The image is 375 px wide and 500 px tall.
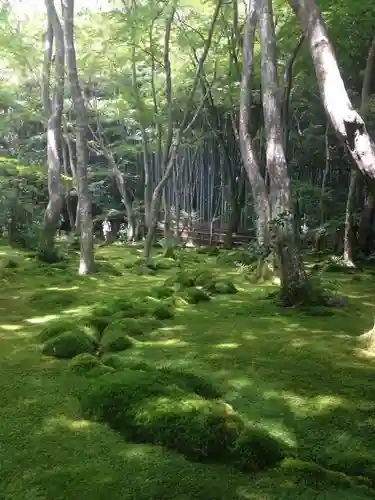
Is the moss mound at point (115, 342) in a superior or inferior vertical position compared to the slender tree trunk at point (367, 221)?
inferior

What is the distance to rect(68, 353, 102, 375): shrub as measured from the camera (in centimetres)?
418

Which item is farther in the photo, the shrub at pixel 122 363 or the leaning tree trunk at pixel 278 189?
the leaning tree trunk at pixel 278 189

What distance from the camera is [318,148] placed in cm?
1444

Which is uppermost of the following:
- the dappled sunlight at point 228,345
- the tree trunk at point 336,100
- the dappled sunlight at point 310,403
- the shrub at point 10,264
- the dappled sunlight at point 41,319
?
the tree trunk at point 336,100

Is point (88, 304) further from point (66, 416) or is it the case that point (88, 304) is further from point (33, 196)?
point (33, 196)

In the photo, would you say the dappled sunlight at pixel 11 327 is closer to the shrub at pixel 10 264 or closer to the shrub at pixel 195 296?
the shrub at pixel 195 296

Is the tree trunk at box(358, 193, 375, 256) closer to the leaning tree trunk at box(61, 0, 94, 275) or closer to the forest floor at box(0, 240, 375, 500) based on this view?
the forest floor at box(0, 240, 375, 500)

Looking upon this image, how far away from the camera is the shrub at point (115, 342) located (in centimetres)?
478

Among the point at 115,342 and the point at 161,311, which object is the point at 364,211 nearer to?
the point at 161,311

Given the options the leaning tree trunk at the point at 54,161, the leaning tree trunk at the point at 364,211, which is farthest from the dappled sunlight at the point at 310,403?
the leaning tree trunk at the point at 54,161

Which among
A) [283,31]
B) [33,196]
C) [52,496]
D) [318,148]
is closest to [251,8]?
[283,31]

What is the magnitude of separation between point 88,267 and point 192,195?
972 centimetres

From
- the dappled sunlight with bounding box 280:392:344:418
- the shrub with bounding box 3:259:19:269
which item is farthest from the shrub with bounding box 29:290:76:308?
the dappled sunlight with bounding box 280:392:344:418

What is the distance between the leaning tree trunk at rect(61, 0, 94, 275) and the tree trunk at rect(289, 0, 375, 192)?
5.29 meters
